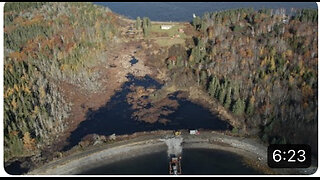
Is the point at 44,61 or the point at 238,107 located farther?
the point at 44,61

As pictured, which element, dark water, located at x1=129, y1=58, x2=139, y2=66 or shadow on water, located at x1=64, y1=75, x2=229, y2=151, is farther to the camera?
dark water, located at x1=129, y1=58, x2=139, y2=66

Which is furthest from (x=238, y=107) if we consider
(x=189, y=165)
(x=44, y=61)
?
(x=44, y=61)

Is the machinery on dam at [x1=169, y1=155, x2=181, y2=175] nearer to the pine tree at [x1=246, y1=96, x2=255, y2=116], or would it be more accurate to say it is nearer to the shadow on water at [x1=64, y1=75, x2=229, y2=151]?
the shadow on water at [x1=64, y1=75, x2=229, y2=151]

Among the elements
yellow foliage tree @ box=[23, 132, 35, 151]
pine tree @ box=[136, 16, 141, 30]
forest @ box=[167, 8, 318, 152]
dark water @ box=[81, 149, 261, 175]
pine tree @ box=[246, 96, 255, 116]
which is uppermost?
pine tree @ box=[136, 16, 141, 30]

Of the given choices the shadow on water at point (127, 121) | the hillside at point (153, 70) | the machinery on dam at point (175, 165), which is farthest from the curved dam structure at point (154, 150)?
the shadow on water at point (127, 121)

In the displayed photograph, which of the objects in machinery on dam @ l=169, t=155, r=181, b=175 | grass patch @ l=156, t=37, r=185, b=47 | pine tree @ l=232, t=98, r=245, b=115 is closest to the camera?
machinery on dam @ l=169, t=155, r=181, b=175

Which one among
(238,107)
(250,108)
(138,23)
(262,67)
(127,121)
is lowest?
(127,121)

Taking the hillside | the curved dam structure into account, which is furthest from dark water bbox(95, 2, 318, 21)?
the curved dam structure

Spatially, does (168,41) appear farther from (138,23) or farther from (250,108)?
(250,108)
